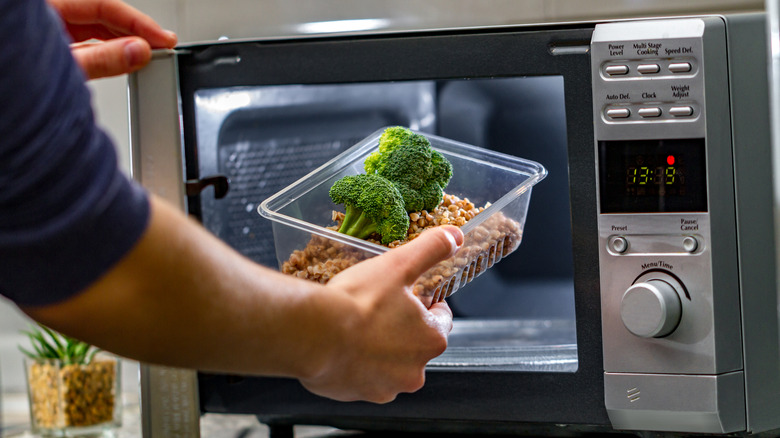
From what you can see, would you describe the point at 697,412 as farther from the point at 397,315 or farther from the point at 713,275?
the point at 397,315

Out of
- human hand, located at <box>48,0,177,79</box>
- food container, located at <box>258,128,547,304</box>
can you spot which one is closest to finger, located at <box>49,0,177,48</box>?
human hand, located at <box>48,0,177,79</box>

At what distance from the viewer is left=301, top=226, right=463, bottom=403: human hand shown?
2.09 feet

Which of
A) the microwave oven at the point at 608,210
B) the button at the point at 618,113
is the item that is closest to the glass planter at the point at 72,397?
the microwave oven at the point at 608,210

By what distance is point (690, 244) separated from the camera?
2.53ft

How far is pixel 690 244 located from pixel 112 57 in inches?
23.9

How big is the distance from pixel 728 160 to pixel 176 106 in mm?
621

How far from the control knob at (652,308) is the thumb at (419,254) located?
21 cm

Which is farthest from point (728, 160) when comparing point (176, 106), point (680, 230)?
point (176, 106)

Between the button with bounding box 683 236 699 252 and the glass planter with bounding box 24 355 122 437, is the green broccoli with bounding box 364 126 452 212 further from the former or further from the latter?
the glass planter with bounding box 24 355 122 437

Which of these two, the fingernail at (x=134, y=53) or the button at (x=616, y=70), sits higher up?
the fingernail at (x=134, y=53)

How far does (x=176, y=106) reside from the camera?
35.2 inches

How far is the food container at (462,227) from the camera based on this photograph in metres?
0.76

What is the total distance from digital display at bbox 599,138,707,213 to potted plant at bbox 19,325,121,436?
81 cm

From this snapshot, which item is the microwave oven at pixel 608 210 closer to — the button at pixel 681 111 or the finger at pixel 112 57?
the button at pixel 681 111
